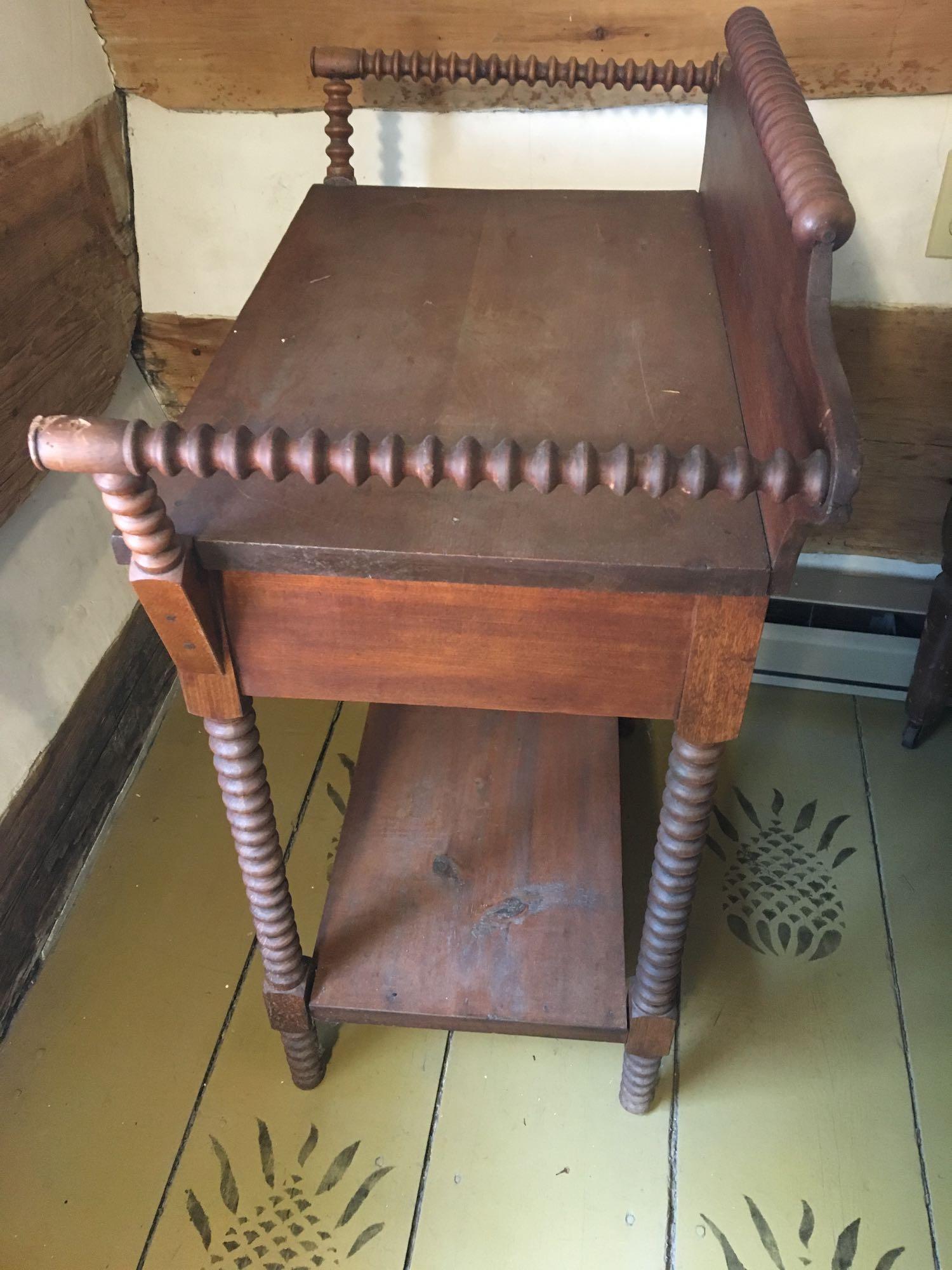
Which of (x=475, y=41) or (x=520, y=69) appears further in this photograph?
(x=475, y=41)

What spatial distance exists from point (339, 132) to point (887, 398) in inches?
27.8

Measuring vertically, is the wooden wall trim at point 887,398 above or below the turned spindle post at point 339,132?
below

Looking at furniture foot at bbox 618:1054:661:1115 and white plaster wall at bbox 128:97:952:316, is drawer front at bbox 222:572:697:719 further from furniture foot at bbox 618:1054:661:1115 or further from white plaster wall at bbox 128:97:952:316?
white plaster wall at bbox 128:97:952:316

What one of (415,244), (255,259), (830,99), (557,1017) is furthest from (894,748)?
(255,259)

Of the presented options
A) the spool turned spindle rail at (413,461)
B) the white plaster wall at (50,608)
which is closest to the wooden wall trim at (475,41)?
the white plaster wall at (50,608)

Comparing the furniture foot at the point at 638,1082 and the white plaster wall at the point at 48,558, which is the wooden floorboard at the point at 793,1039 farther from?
the white plaster wall at the point at 48,558

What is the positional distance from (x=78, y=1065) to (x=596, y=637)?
2.53 ft

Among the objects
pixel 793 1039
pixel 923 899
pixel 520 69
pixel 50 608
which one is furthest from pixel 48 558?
pixel 923 899

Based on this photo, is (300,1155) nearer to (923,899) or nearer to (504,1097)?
(504,1097)

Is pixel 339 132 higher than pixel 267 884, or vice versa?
pixel 339 132

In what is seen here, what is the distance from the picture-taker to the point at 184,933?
115 centimetres

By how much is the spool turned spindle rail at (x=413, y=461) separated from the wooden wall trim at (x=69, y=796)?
683mm

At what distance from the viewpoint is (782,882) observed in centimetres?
120

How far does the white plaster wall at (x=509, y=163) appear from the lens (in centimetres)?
105
